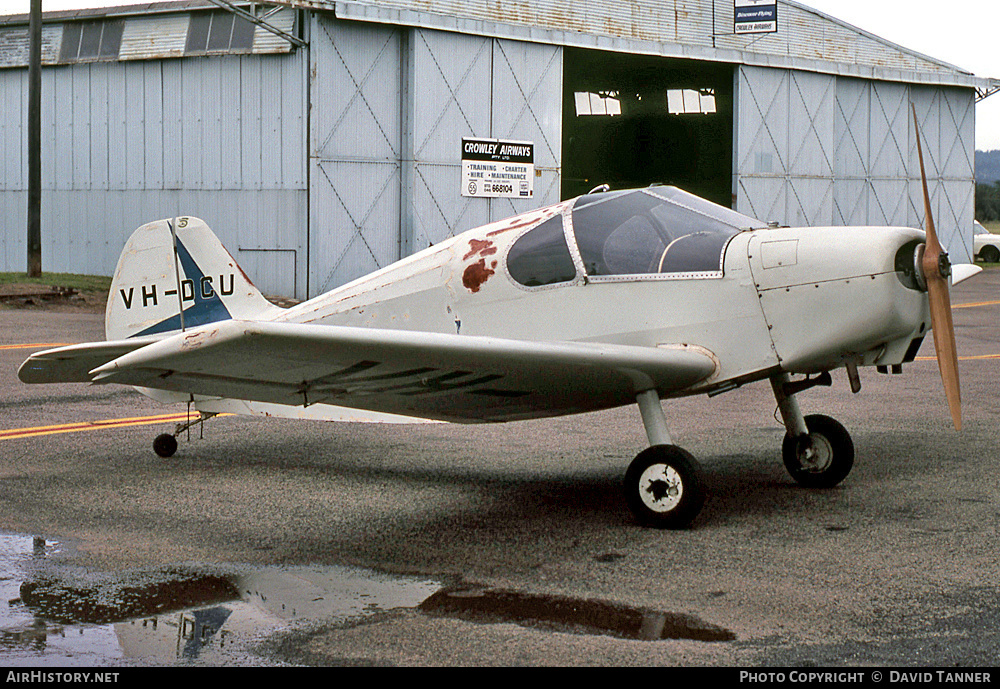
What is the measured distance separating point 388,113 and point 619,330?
63.2ft

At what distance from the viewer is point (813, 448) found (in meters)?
7.45

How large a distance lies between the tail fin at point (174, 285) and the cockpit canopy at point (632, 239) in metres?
2.43

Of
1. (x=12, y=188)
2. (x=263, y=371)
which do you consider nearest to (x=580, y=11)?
(x=12, y=188)

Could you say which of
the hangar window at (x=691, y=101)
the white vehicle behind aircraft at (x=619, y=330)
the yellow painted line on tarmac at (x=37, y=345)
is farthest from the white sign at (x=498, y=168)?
the white vehicle behind aircraft at (x=619, y=330)

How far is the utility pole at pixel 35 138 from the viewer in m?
26.1

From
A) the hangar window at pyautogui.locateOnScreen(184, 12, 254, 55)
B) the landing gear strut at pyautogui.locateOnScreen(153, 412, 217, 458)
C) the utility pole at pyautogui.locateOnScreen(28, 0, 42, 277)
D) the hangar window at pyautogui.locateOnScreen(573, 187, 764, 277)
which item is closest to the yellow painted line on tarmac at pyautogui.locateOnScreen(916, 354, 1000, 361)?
the hangar window at pyautogui.locateOnScreen(573, 187, 764, 277)

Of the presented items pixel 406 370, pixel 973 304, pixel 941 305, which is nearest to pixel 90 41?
pixel 973 304

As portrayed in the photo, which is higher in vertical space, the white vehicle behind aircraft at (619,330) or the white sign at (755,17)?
the white sign at (755,17)

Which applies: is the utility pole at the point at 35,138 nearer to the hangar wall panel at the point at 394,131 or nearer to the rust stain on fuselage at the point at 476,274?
the hangar wall panel at the point at 394,131

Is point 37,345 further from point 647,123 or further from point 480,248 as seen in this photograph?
point 647,123

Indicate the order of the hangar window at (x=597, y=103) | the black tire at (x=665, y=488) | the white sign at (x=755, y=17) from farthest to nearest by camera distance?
the hangar window at (x=597, y=103), the white sign at (x=755, y=17), the black tire at (x=665, y=488)

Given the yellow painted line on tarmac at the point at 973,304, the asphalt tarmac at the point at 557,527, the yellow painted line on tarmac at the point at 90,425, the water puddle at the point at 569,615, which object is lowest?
the water puddle at the point at 569,615

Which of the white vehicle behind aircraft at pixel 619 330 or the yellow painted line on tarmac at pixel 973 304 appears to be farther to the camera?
the yellow painted line on tarmac at pixel 973 304

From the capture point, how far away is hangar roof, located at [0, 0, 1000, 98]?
25.2 m
